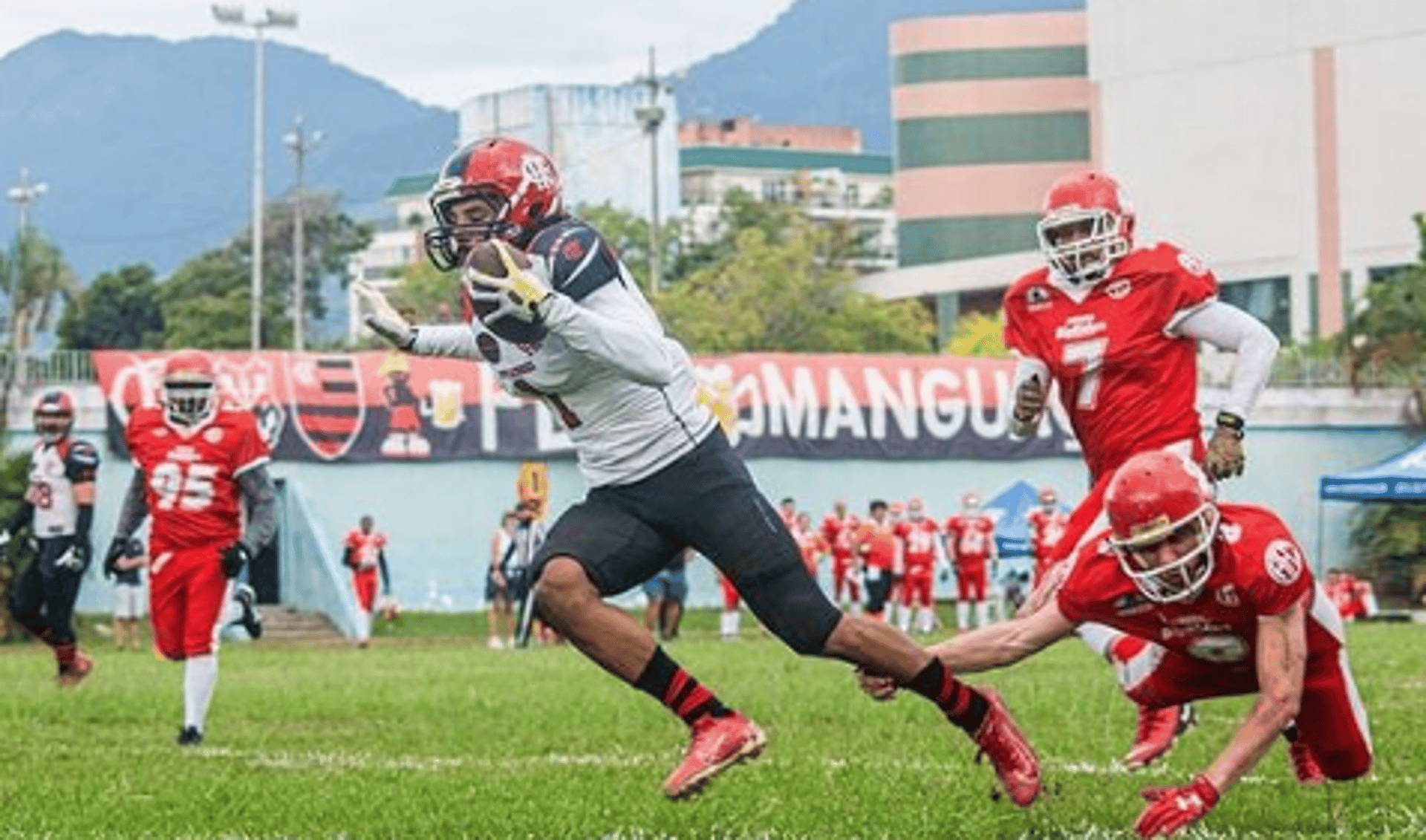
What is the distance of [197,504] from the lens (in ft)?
47.3

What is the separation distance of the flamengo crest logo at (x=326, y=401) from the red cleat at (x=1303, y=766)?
31.6 m

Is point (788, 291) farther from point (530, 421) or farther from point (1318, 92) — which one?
point (530, 421)

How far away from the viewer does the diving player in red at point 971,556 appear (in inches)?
1481

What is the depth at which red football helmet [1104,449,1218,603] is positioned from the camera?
8234mm

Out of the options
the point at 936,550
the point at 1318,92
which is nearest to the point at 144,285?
the point at 1318,92

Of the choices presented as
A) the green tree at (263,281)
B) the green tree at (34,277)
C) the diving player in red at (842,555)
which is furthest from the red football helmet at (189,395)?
the green tree at (34,277)

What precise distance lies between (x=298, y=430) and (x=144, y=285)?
5537 centimetres

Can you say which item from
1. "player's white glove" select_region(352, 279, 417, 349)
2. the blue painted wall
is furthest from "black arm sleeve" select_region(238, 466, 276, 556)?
the blue painted wall

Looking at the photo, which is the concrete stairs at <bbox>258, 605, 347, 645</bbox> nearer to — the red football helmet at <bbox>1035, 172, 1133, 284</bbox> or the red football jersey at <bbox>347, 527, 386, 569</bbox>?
the red football jersey at <bbox>347, 527, 386, 569</bbox>

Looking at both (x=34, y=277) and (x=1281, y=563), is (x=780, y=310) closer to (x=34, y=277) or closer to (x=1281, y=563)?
(x=34, y=277)

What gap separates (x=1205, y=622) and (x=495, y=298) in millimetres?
2318

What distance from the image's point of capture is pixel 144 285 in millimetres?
94688

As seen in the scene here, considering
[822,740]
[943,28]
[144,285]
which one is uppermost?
[943,28]

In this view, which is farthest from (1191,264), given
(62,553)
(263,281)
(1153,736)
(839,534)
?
(263,281)
